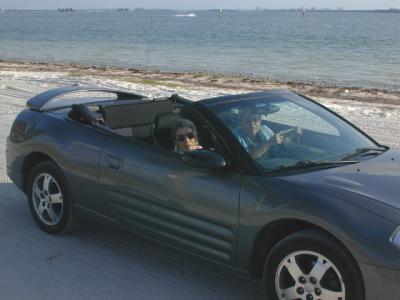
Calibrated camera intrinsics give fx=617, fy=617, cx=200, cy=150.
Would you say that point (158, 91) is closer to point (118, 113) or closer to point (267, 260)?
point (118, 113)

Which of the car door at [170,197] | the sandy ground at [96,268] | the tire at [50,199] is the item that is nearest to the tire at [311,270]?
the car door at [170,197]

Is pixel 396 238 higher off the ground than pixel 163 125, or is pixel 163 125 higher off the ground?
pixel 163 125

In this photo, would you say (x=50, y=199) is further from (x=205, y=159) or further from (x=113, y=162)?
(x=205, y=159)

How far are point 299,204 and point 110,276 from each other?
1647mm

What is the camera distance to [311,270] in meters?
3.52

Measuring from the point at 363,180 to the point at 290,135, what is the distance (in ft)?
2.64

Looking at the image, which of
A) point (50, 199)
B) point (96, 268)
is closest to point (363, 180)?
point (96, 268)

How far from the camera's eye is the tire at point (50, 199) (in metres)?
5.16

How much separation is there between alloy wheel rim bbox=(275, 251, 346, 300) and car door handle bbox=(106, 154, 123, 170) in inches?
60.6

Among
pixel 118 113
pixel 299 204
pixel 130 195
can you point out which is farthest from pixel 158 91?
pixel 299 204

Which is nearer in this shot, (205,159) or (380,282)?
(380,282)

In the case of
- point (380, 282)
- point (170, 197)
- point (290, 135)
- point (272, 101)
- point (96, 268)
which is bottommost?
point (96, 268)

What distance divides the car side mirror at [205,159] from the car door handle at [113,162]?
28.1 inches

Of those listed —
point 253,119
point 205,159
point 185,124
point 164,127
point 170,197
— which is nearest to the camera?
point 205,159
